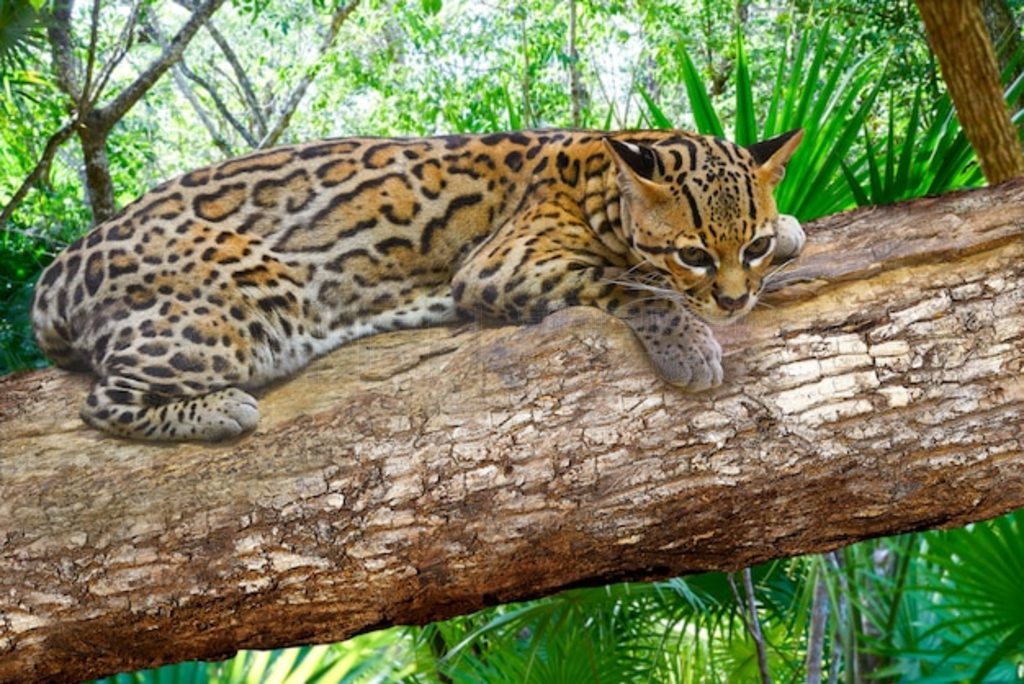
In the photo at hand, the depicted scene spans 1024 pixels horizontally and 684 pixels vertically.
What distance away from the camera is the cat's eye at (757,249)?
2.74 metres

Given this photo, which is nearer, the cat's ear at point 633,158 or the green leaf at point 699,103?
the cat's ear at point 633,158

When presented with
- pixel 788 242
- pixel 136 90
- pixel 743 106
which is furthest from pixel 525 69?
pixel 788 242

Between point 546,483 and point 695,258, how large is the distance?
670 mm

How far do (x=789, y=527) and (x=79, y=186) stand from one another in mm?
6604

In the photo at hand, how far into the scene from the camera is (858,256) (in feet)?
9.40

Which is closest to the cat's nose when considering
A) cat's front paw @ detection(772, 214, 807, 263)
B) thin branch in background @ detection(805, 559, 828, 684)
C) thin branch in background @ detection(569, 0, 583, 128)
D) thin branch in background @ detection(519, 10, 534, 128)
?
cat's front paw @ detection(772, 214, 807, 263)

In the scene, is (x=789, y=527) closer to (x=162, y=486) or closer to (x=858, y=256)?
(x=858, y=256)

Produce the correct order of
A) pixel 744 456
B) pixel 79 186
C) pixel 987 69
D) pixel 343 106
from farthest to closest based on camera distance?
1. pixel 343 106
2. pixel 79 186
3. pixel 987 69
4. pixel 744 456

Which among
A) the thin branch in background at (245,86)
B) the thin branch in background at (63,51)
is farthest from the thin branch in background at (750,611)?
the thin branch in background at (245,86)

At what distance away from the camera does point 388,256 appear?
10.1ft

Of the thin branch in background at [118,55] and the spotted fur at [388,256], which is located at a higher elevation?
the thin branch in background at [118,55]

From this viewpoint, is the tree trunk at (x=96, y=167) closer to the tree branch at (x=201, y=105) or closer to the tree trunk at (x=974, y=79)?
the tree branch at (x=201, y=105)

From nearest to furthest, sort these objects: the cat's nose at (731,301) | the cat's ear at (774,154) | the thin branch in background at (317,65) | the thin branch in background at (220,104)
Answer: the cat's nose at (731,301)
the cat's ear at (774,154)
the thin branch in background at (317,65)
the thin branch in background at (220,104)

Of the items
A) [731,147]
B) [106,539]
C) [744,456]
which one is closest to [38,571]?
[106,539]
